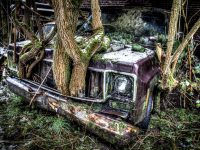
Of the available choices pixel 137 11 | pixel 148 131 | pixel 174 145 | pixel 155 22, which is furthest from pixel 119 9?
pixel 174 145

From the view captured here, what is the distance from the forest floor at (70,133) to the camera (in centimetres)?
315

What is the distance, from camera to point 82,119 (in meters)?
3.07

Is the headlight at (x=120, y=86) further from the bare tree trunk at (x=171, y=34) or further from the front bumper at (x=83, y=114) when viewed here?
the bare tree trunk at (x=171, y=34)

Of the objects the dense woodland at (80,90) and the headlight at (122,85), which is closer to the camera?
the headlight at (122,85)

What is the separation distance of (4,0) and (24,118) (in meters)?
5.99

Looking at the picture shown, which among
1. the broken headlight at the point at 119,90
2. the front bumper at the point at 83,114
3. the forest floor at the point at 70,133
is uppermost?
the broken headlight at the point at 119,90

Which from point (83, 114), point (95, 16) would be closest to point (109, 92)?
point (83, 114)

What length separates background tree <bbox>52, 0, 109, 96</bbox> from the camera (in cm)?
297

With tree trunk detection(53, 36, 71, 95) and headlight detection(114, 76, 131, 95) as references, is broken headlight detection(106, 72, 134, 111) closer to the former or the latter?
headlight detection(114, 76, 131, 95)

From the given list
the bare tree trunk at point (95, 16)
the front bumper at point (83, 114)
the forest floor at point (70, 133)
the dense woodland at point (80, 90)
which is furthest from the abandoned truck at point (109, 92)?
the bare tree trunk at point (95, 16)

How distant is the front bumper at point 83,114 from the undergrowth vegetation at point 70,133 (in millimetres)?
267

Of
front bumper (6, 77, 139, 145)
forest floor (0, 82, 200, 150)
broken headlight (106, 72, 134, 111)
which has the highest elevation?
broken headlight (106, 72, 134, 111)

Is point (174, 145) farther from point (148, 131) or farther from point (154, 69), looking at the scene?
point (154, 69)

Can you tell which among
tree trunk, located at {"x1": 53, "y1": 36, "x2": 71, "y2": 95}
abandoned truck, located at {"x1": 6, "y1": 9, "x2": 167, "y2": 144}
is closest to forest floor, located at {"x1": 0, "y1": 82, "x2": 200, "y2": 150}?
abandoned truck, located at {"x1": 6, "y1": 9, "x2": 167, "y2": 144}
